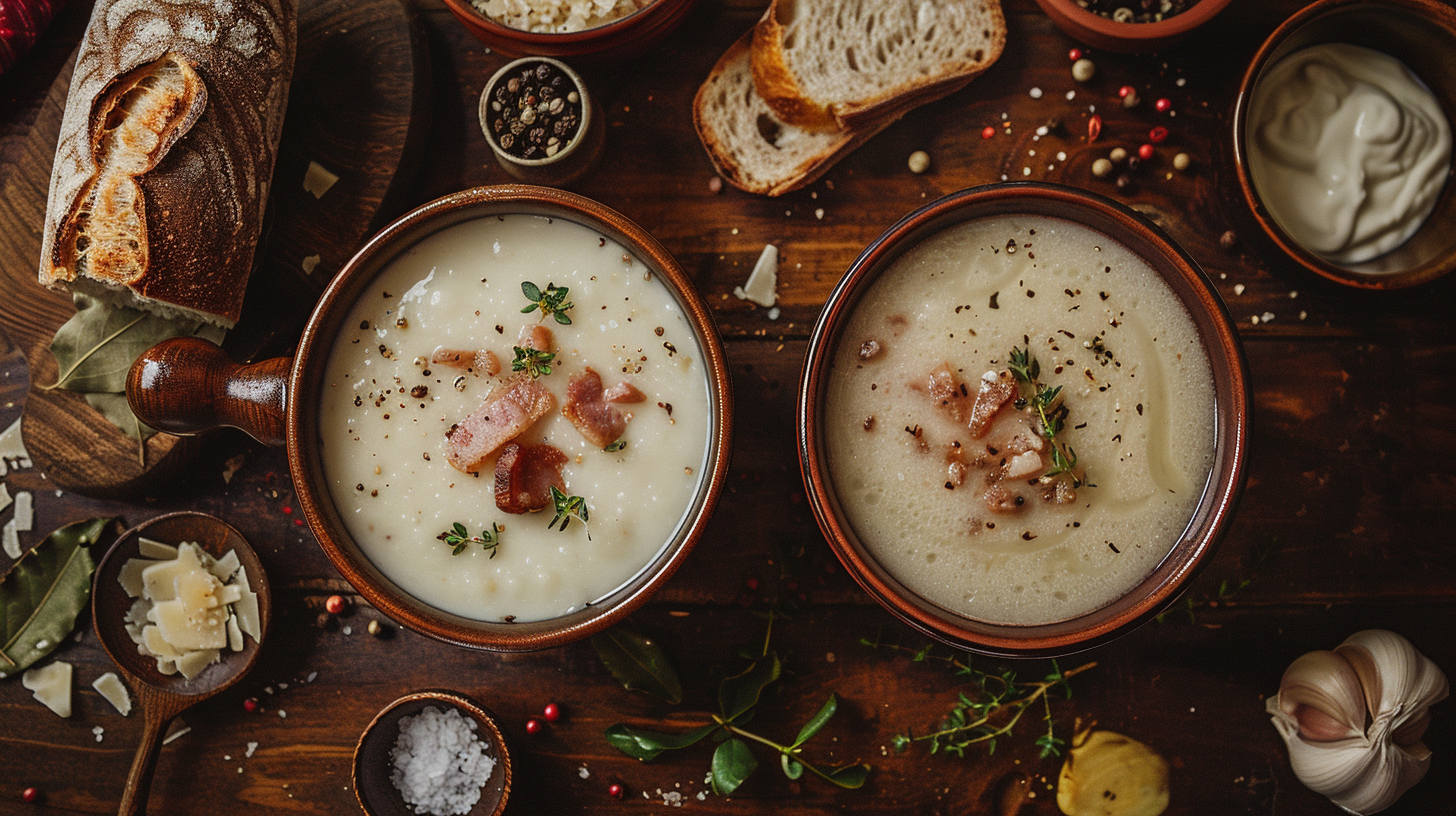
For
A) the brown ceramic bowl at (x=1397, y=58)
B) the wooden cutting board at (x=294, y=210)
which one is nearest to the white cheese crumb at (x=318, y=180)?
the wooden cutting board at (x=294, y=210)

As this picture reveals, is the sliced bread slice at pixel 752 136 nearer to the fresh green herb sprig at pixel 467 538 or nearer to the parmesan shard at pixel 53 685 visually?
the fresh green herb sprig at pixel 467 538

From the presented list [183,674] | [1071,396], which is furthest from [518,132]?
[183,674]

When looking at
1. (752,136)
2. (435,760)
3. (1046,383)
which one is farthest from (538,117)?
(435,760)

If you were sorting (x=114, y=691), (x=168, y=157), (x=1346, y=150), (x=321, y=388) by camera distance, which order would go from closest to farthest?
(x=321, y=388)
(x=168, y=157)
(x=1346, y=150)
(x=114, y=691)

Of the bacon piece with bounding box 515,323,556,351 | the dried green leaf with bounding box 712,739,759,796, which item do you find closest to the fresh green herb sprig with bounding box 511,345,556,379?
the bacon piece with bounding box 515,323,556,351

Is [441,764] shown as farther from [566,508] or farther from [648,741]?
[566,508]

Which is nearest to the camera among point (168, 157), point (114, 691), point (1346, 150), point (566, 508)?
point (566, 508)
